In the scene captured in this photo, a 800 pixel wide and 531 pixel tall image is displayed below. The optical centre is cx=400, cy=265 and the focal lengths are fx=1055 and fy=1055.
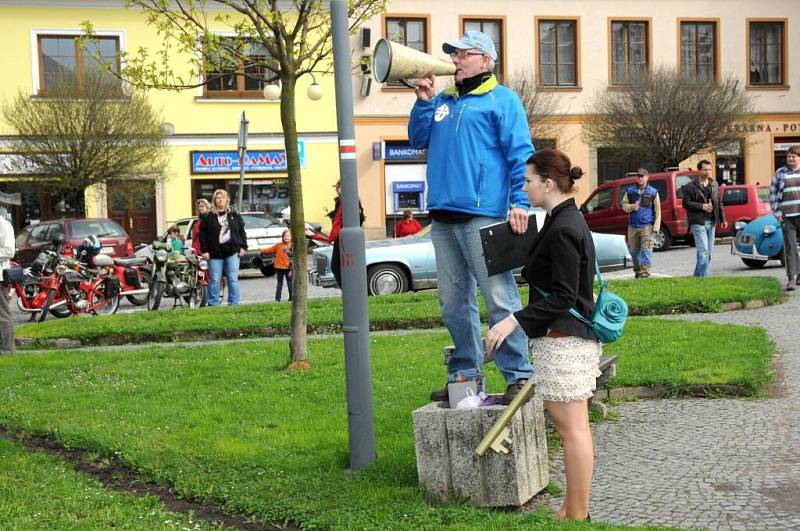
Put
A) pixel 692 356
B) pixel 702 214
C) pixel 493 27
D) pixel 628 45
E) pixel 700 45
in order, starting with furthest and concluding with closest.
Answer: pixel 700 45 < pixel 628 45 < pixel 493 27 < pixel 702 214 < pixel 692 356

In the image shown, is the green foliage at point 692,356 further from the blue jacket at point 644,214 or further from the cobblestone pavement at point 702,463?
the blue jacket at point 644,214

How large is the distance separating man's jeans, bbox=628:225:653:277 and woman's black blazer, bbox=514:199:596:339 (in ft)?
42.8

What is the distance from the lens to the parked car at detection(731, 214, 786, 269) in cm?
1852

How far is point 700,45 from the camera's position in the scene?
39.7 m

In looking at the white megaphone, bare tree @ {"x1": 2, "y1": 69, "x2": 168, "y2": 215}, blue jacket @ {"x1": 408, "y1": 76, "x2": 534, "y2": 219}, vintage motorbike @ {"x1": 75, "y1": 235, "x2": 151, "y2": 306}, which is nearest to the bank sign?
bare tree @ {"x1": 2, "y1": 69, "x2": 168, "y2": 215}

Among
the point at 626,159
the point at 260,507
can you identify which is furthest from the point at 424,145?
the point at 626,159

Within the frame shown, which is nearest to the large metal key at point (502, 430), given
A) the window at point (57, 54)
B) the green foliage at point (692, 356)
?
the green foliage at point (692, 356)

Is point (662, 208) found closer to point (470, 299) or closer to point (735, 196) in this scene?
point (735, 196)

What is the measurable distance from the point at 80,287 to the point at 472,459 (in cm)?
1374

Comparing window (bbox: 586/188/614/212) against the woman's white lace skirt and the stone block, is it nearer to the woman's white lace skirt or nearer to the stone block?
the stone block

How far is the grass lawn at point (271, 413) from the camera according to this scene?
5121 millimetres

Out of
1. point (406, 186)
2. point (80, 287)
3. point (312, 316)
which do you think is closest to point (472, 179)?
point (312, 316)

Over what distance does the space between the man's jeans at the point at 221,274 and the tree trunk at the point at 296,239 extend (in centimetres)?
717

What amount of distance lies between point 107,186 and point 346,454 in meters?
25.3
